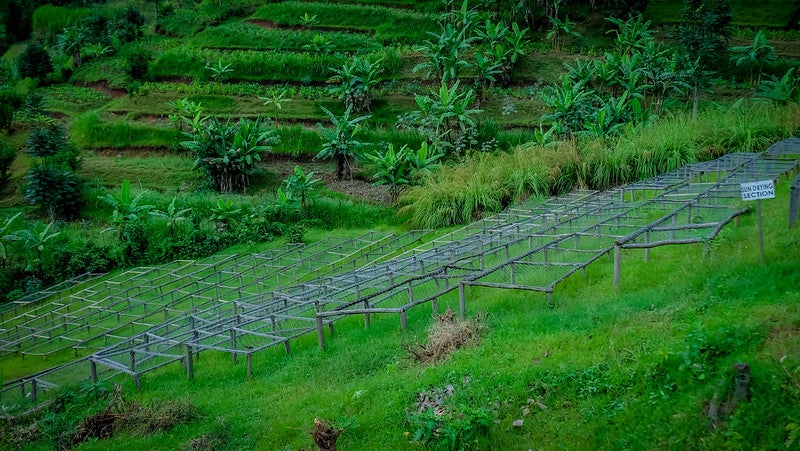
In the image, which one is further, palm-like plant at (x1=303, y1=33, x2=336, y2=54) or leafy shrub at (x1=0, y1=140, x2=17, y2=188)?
palm-like plant at (x1=303, y1=33, x2=336, y2=54)

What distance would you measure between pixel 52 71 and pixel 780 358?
144ft

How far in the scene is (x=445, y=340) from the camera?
30.6ft

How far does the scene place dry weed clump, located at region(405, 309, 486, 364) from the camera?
30.2ft

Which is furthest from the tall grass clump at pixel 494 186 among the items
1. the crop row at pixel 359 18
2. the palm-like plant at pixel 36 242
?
the crop row at pixel 359 18

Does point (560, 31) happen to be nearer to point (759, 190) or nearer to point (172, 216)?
point (172, 216)

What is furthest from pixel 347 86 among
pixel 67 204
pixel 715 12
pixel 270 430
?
pixel 270 430

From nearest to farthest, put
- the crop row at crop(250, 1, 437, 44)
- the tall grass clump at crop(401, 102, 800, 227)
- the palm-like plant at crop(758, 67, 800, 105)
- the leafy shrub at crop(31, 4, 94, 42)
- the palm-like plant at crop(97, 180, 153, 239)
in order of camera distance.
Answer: the tall grass clump at crop(401, 102, 800, 227)
the palm-like plant at crop(97, 180, 153, 239)
the palm-like plant at crop(758, 67, 800, 105)
the crop row at crop(250, 1, 437, 44)
the leafy shrub at crop(31, 4, 94, 42)

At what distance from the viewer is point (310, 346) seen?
11.6 m

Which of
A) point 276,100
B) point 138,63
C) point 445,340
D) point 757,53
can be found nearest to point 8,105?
point 138,63

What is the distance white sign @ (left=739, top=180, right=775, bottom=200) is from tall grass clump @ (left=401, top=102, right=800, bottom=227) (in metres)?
12.3

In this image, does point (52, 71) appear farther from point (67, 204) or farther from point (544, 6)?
point (544, 6)

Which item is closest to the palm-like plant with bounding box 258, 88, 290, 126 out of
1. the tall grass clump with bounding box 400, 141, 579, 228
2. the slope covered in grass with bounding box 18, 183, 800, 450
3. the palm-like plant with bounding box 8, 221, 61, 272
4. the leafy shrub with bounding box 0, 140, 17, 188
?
the leafy shrub with bounding box 0, 140, 17, 188

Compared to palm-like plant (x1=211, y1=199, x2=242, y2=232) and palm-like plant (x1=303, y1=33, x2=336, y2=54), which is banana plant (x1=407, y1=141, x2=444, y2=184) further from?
palm-like plant (x1=303, y1=33, x2=336, y2=54)

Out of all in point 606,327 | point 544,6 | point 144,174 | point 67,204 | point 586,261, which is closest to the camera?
point 606,327
